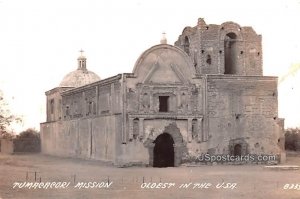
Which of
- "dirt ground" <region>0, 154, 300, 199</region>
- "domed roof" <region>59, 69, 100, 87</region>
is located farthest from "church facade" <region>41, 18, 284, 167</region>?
"domed roof" <region>59, 69, 100, 87</region>

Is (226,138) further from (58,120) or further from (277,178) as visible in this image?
(58,120)

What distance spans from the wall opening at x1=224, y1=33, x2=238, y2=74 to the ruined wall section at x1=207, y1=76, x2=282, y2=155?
3.37m

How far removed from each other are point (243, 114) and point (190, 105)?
359 cm

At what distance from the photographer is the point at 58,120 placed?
47.6 metres

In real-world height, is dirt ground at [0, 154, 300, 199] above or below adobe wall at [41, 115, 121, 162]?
below

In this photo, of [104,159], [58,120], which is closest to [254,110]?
[104,159]

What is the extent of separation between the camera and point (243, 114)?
112ft

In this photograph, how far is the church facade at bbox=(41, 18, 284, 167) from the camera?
32.1m

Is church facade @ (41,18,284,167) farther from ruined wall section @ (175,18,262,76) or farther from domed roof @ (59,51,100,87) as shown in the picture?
domed roof @ (59,51,100,87)

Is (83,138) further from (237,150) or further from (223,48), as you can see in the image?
(223,48)

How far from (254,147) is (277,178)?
9.66m

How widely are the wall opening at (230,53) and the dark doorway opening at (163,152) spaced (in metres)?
7.36

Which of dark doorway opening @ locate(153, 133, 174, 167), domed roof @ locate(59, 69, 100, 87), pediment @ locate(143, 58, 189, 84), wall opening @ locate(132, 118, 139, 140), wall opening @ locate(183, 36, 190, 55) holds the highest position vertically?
wall opening @ locate(183, 36, 190, 55)

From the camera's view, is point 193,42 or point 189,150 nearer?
point 189,150
